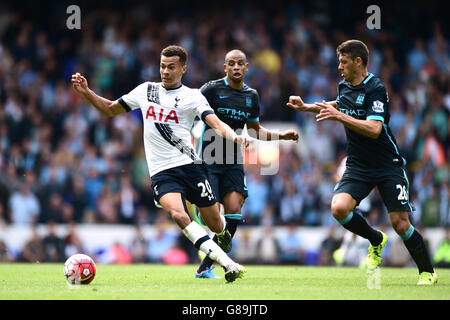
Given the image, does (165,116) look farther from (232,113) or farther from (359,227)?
(359,227)

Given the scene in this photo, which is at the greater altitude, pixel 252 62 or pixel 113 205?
pixel 252 62

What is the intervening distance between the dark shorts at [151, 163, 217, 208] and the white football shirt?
3.0 inches

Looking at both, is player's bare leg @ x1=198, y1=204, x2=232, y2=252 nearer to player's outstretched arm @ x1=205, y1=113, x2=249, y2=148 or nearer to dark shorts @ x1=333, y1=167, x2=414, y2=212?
player's outstretched arm @ x1=205, y1=113, x2=249, y2=148

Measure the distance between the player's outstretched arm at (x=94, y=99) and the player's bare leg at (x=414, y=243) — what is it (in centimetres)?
351

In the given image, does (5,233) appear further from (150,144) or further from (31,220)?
(150,144)

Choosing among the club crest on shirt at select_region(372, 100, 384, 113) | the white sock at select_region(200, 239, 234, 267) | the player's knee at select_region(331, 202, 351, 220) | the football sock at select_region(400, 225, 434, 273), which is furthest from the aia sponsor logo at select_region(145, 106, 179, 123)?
the football sock at select_region(400, 225, 434, 273)

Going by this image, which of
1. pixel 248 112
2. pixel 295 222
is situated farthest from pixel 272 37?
Result: pixel 248 112

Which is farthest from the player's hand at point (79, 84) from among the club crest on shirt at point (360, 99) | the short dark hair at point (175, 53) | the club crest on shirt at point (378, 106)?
the club crest on shirt at point (378, 106)

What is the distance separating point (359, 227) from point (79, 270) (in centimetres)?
339

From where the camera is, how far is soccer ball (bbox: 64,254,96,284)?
8.62 metres

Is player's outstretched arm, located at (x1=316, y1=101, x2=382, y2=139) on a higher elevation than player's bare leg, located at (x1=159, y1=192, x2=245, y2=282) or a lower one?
higher

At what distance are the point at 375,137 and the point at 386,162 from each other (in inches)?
19.8

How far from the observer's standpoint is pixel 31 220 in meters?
16.8
